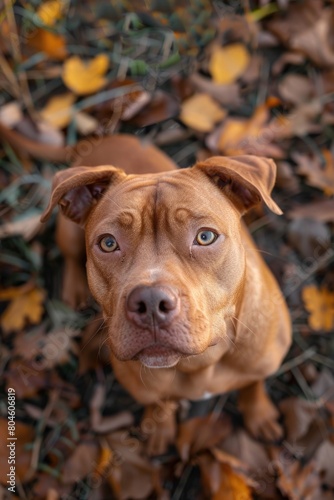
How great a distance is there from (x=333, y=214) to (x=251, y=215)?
0.56 metres

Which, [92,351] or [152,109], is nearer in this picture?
[92,351]

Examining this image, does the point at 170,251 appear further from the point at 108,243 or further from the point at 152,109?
the point at 152,109

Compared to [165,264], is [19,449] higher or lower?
lower

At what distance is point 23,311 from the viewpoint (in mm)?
4207

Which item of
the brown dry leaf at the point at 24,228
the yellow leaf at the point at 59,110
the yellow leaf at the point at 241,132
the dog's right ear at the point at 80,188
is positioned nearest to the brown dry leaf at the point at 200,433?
the dog's right ear at the point at 80,188

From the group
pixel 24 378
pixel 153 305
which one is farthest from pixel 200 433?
pixel 153 305

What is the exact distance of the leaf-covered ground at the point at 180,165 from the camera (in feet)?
11.9

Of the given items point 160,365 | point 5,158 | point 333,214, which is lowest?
point 5,158

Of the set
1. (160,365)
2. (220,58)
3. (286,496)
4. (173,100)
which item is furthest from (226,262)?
(220,58)

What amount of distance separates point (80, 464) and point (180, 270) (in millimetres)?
1901

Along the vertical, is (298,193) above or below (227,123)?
below

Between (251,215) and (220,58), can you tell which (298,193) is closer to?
(251,215)

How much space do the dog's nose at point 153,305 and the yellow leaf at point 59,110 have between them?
2666 mm

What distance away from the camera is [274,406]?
3818mm
